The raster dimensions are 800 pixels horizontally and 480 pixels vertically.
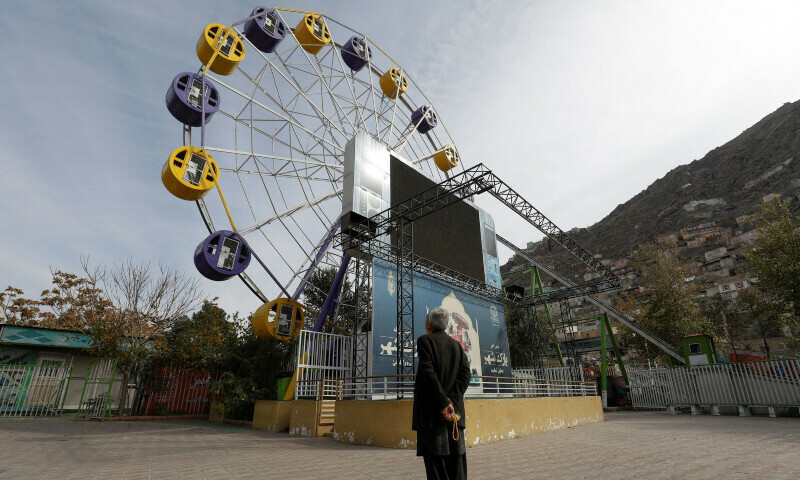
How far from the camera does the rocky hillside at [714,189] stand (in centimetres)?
7850

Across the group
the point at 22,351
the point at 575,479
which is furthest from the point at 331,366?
the point at 22,351

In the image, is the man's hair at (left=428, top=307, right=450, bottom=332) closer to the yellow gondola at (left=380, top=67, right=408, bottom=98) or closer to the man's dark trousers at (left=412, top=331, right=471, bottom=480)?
the man's dark trousers at (left=412, top=331, right=471, bottom=480)

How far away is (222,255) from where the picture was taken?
11.5 m

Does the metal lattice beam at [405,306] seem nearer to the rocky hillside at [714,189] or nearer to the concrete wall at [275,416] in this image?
the concrete wall at [275,416]

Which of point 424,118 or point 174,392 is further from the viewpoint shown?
point 424,118

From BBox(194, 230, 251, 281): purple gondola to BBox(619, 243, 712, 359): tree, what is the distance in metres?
23.2

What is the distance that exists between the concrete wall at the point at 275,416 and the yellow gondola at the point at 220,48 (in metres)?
11.1

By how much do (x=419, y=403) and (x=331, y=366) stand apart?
1038 cm

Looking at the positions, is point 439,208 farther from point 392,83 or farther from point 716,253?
point 716,253

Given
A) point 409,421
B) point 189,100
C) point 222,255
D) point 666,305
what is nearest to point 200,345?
point 222,255

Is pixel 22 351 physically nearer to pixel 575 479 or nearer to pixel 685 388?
pixel 575 479

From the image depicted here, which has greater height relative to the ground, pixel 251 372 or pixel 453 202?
pixel 453 202

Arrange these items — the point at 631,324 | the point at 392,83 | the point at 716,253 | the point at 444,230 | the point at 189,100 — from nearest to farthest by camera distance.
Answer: the point at 189,100
the point at 444,230
the point at 392,83
the point at 631,324
the point at 716,253

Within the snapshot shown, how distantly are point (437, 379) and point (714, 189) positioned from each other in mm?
120772
